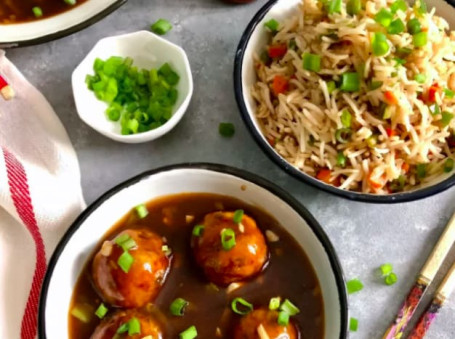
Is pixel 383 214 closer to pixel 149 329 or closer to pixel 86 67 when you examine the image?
pixel 149 329

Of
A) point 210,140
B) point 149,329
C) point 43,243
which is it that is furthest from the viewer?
point 210,140

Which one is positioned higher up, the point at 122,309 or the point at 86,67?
the point at 86,67

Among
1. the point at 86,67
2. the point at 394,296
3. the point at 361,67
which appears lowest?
the point at 394,296

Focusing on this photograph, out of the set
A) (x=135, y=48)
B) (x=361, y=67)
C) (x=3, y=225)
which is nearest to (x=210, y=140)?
(x=135, y=48)

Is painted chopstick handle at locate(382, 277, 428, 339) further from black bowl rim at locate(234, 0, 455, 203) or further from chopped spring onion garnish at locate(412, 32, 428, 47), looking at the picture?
chopped spring onion garnish at locate(412, 32, 428, 47)

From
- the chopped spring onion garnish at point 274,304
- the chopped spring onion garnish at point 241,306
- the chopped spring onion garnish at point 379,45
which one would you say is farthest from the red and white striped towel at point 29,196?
the chopped spring onion garnish at point 379,45

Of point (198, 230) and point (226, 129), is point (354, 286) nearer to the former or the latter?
point (198, 230)
